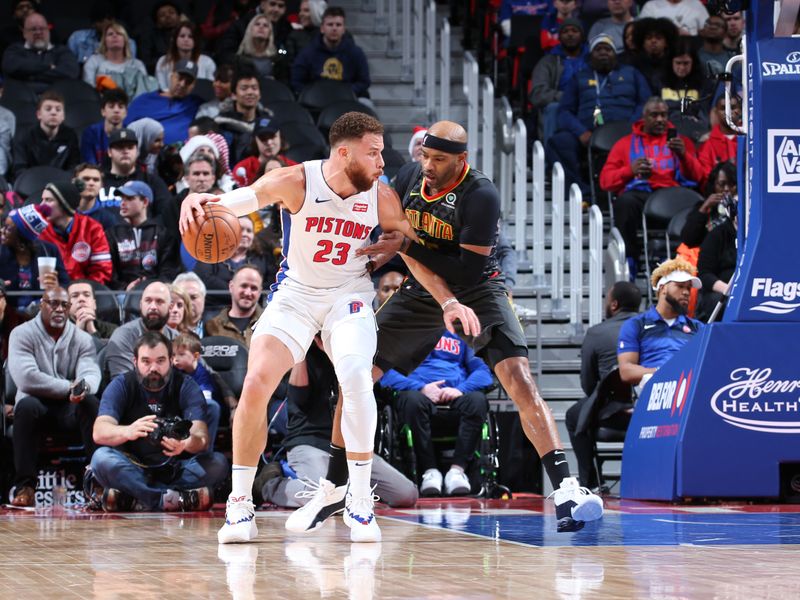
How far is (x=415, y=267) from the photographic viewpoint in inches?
246

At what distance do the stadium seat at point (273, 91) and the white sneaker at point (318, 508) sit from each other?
312 inches

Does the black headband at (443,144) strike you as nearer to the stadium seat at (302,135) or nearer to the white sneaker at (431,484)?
the white sneaker at (431,484)

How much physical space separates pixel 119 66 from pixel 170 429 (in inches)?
270

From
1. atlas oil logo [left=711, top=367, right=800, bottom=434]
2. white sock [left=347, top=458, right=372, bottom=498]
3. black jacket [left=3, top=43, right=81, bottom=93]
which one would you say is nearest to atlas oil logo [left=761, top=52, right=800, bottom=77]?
atlas oil logo [left=711, top=367, right=800, bottom=434]

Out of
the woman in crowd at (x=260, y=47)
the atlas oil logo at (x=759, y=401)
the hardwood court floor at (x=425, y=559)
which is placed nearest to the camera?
the hardwood court floor at (x=425, y=559)

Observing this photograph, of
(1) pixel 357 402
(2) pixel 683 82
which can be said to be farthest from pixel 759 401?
(2) pixel 683 82

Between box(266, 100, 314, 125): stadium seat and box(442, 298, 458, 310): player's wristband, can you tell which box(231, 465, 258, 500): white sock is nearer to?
box(442, 298, 458, 310): player's wristband

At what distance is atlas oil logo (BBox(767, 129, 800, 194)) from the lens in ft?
25.3

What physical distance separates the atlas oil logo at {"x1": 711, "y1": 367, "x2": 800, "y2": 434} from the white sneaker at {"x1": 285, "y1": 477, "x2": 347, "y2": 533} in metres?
2.70

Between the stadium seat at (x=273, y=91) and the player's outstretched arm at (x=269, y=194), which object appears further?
the stadium seat at (x=273, y=91)

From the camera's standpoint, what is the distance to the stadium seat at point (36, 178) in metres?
11.7

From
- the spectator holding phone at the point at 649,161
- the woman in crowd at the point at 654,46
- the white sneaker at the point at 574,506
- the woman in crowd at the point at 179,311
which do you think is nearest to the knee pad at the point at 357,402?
the white sneaker at the point at 574,506

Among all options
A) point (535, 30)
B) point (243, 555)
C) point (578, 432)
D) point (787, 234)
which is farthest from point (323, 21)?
point (243, 555)

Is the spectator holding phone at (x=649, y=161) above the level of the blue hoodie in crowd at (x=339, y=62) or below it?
below
